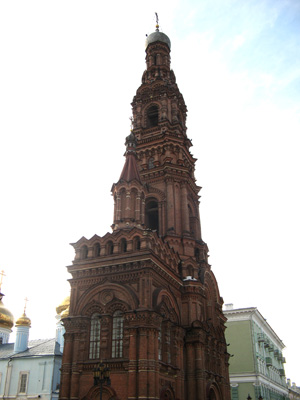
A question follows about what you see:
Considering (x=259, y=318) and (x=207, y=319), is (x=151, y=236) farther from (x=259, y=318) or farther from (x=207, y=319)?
(x=259, y=318)

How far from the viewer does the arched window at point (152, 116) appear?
40438 mm

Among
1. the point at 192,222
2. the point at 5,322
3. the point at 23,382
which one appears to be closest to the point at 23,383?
the point at 23,382

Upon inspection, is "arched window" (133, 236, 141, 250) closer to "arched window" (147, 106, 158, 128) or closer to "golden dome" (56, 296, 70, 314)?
"arched window" (147, 106, 158, 128)

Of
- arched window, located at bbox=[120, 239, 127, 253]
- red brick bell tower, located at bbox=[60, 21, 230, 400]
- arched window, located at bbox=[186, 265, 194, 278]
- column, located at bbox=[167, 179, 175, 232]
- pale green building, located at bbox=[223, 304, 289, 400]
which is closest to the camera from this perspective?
red brick bell tower, located at bbox=[60, 21, 230, 400]

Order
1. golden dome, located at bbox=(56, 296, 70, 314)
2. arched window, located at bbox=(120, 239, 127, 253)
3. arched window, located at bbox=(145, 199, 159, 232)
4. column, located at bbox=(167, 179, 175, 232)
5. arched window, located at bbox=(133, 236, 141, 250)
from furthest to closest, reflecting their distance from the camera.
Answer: golden dome, located at bbox=(56, 296, 70, 314), arched window, located at bbox=(145, 199, 159, 232), column, located at bbox=(167, 179, 175, 232), arched window, located at bbox=(120, 239, 127, 253), arched window, located at bbox=(133, 236, 141, 250)

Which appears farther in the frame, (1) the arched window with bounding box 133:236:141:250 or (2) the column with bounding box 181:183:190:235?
(2) the column with bounding box 181:183:190:235

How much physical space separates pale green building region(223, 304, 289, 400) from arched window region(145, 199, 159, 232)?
16.4m

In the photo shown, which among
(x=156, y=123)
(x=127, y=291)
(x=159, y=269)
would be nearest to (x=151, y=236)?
(x=159, y=269)

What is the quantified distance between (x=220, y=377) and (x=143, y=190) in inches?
605

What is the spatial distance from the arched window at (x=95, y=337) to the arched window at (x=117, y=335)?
104cm

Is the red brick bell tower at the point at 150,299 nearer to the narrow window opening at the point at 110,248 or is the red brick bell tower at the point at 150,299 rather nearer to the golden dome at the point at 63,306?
the narrow window opening at the point at 110,248

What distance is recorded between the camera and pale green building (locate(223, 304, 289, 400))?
4469cm

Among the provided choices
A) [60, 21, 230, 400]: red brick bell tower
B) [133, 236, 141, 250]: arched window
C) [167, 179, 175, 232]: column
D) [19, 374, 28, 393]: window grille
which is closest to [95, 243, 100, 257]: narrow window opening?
[60, 21, 230, 400]: red brick bell tower

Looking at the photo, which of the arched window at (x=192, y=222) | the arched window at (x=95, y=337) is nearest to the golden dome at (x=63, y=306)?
the arched window at (x=192, y=222)
